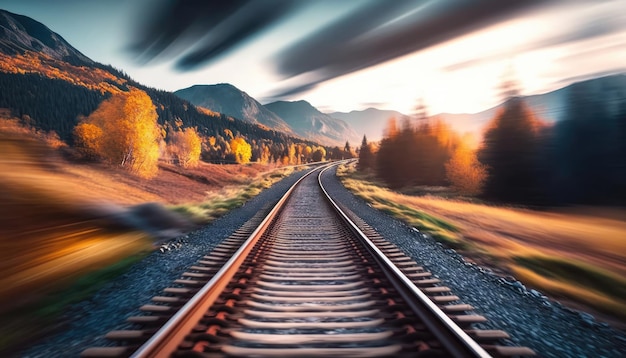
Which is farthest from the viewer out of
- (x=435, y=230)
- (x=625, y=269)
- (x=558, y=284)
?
(x=435, y=230)

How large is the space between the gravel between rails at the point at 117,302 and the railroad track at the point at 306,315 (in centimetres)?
39

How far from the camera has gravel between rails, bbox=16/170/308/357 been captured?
2984mm

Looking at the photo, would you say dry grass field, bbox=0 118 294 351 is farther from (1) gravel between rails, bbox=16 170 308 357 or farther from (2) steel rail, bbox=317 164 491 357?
(2) steel rail, bbox=317 164 491 357

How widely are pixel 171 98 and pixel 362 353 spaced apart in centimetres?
20674

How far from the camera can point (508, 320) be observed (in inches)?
138

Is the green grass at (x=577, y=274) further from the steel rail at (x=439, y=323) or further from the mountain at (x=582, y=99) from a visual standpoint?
the mountain at (x=582, y=99)

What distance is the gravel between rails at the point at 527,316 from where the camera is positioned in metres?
3.05

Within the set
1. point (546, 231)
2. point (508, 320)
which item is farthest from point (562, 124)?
point (508, 320)

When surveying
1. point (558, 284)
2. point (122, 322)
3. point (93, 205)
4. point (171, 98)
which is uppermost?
point (171, 98)

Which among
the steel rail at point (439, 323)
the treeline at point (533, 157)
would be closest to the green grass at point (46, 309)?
the steel rail at point (439, 323)

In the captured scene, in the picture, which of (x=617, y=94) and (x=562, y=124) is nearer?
(x=617, y=94)

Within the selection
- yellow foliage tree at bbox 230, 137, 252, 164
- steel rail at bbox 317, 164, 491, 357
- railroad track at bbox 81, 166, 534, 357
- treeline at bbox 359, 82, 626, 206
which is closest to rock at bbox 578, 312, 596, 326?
railroad track at bbox 81, 166, 534, 357

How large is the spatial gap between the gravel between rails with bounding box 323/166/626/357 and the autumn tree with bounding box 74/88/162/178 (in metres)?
34.9

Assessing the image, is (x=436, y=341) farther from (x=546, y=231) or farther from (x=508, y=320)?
(x=546, y=231)
